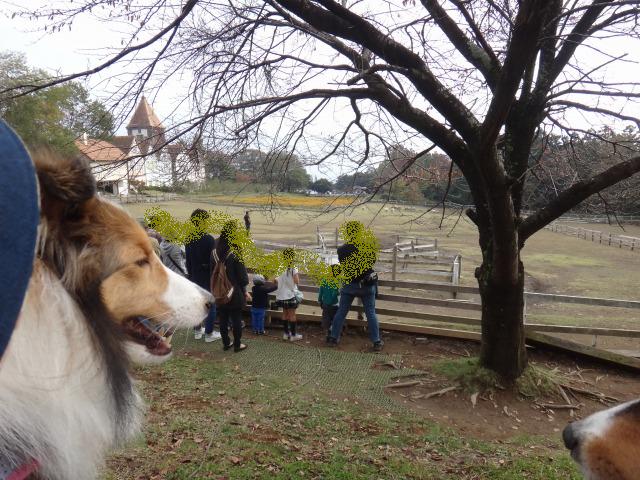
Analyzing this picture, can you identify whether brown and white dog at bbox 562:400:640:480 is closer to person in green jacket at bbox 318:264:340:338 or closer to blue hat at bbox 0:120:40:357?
blue hat at bbox 0:120:40:357

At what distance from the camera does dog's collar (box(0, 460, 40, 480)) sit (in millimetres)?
819

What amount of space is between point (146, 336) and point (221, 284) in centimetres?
537

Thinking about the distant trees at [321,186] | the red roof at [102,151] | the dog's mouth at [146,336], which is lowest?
the dog's mouth at [146,336]

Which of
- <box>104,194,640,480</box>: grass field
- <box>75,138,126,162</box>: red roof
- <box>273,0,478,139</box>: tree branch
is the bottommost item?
<box>104,194,640,480</box>: grass field

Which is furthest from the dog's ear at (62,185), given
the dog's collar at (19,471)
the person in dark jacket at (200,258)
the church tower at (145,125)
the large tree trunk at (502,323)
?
the person in dark jacket at (200,258)

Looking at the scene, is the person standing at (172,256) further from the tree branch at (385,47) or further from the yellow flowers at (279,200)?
the tree branch at (385,47)

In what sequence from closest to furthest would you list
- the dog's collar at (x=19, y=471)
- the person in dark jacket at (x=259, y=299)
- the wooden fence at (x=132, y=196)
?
the dog's collar at (x=19, y=471) < the wooden fence at (x=132, y=196) < the person in dark jacket at (x=259, y=299)

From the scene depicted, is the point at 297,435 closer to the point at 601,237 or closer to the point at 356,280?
the point at 356,280

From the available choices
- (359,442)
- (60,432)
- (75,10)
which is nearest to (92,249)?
(60,432)

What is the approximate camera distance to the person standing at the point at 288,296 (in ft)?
25.3

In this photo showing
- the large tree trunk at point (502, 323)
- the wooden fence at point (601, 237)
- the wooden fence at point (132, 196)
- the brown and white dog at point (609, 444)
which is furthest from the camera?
the wooden fence at point (601, 237)

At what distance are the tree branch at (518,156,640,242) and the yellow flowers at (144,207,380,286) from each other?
7.84ft

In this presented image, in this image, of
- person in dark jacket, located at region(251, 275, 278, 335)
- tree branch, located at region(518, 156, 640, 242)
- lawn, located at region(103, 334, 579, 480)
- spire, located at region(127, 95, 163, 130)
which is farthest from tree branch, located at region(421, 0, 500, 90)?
person in dark jacket, located at region(251, 275, 278, 335)

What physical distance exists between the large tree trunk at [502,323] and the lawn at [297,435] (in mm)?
1079
